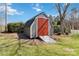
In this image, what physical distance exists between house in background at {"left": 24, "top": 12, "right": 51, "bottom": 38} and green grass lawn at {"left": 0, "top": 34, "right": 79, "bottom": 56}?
0.15m

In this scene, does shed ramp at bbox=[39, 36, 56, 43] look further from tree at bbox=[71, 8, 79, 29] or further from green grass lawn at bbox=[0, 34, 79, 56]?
tree at bbox=[71, 8, 79, 29]

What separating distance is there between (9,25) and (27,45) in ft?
1.08

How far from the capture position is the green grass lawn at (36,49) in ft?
10.4

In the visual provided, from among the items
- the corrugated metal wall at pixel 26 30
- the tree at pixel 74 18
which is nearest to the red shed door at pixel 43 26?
the corrugated metal wall at pixel 26 30

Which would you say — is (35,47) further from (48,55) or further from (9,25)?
(9,25)

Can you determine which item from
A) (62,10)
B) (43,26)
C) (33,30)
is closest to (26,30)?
(33,30)

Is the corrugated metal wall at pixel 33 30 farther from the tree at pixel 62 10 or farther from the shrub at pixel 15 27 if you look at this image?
the tree at pixel 62 10

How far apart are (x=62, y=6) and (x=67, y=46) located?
1.62 ft

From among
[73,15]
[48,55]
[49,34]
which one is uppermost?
[73,15]

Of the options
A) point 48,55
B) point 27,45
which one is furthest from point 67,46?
point 27,45

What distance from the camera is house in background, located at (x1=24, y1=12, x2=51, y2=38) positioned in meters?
3.18

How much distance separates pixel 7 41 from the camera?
3199mm

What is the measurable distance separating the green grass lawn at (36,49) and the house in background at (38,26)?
0.15 m

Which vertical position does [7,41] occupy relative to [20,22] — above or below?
below
